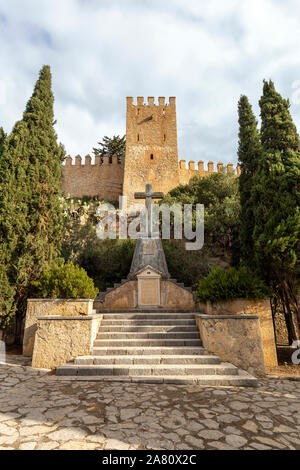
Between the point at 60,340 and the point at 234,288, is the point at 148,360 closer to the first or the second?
the point at 60,340

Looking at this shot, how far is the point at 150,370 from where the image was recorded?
14.3ft

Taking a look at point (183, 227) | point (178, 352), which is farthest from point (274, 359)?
point (183, 227)

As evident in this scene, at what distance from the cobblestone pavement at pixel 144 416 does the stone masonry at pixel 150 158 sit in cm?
2259

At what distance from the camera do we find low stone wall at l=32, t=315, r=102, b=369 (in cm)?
500

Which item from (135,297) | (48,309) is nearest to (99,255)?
(135,297)

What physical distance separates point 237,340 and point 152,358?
5.91 feet

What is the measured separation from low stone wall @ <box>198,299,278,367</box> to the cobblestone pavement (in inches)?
53.5

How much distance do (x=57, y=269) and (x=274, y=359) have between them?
228 inches

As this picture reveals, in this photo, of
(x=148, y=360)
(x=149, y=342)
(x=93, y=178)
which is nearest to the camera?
(x=148, y=360)

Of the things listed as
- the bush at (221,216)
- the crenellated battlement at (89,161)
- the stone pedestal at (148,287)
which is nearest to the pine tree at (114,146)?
the crenellated battlement at (89,161)

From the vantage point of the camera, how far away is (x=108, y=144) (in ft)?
109

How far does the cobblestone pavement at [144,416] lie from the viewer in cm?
231

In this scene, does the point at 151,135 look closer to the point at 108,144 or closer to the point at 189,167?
the point at 189,167
